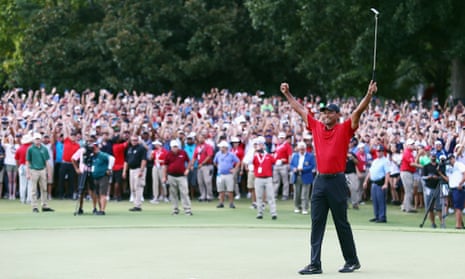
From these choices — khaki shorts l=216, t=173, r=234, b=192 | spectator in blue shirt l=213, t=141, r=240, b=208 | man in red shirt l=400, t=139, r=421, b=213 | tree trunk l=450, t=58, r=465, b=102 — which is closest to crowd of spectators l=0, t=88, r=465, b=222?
man in red shirt l=400, t=139, r=421, b=213

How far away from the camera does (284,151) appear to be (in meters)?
29.5

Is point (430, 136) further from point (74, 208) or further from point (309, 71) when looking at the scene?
point (309, 71)

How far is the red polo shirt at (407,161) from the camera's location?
2814 centimetres

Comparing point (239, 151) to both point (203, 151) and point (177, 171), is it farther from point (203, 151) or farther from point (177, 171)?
point (177, 171)

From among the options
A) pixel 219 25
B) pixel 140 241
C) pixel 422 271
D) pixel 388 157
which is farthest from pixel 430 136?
pixel 219 25

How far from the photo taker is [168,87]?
1877 inches

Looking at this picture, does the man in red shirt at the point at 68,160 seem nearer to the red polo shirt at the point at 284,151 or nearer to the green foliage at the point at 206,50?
the red polo shirt at the point at 284,151

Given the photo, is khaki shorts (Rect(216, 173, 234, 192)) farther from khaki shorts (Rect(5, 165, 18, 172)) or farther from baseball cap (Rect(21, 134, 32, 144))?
khaki shorts (Rect(5, 165, 18, 172))

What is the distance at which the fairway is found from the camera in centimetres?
1317

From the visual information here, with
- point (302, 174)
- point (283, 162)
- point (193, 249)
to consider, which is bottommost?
point (193, 249)

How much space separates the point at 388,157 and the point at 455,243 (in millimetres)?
11568

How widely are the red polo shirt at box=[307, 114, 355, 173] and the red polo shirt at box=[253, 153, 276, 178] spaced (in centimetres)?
1217

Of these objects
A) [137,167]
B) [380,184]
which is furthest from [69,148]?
[380,184]

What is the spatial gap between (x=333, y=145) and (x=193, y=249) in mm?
4094
